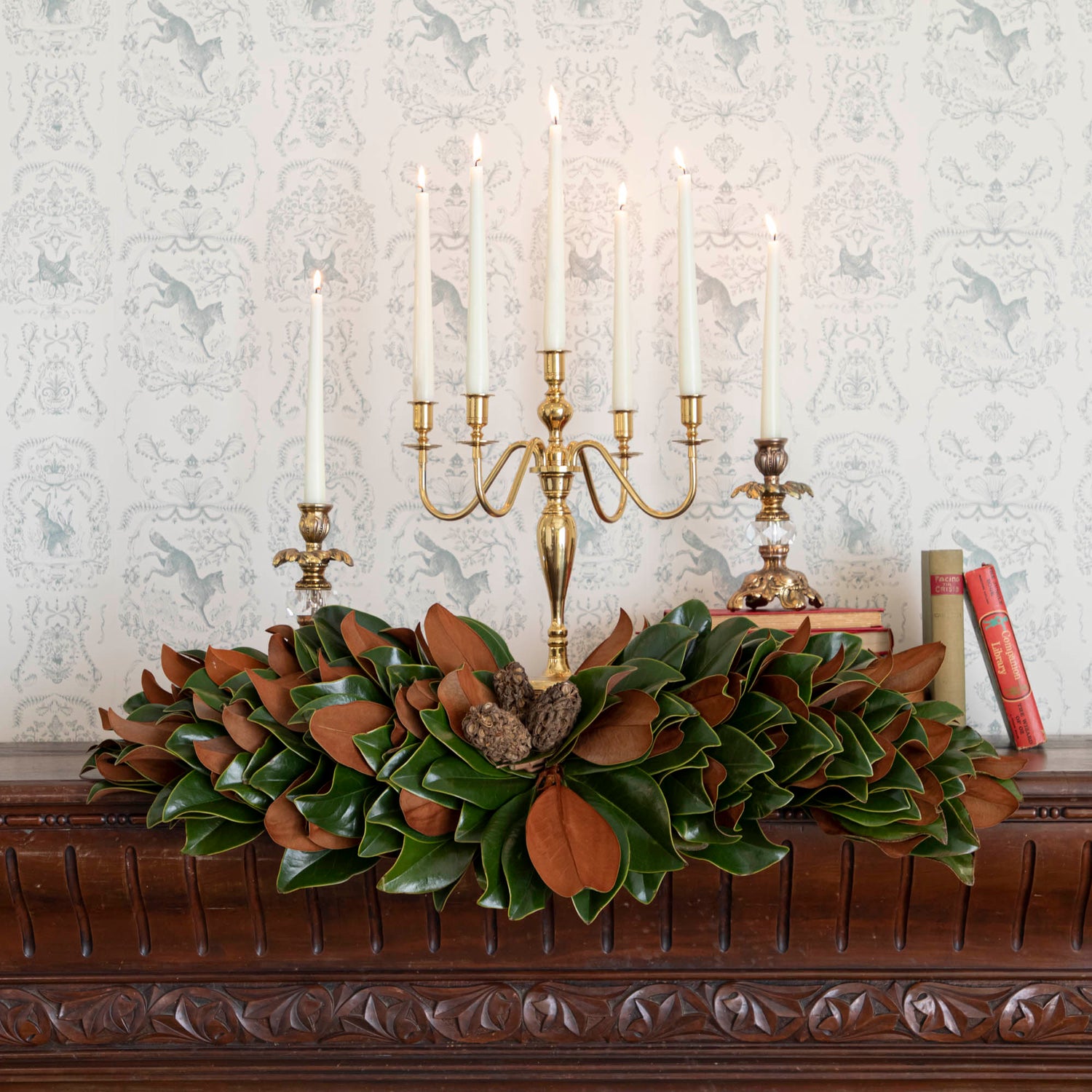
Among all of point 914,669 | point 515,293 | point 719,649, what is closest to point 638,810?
point 719,649

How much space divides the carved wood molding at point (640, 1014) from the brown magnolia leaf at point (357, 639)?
0.30 meters

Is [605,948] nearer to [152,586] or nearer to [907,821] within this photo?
[907,821]

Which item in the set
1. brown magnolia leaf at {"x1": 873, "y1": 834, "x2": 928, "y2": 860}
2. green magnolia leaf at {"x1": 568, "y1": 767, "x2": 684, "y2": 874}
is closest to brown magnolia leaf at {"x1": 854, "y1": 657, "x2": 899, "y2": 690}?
brown magnolia leaf at {"x1": 873, "y1": 834, "x2": 928, "y2": 860}

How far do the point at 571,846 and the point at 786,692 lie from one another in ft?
0.66

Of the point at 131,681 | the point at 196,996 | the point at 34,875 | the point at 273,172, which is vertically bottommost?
the point at 196,996

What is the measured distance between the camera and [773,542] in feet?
2.90

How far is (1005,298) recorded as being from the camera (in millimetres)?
1029

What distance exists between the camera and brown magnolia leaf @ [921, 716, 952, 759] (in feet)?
2.24

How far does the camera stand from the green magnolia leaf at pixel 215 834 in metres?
0.67

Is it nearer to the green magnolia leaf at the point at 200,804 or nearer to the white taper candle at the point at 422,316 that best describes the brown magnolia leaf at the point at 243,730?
the green magnolia leaf at the point at 200,804

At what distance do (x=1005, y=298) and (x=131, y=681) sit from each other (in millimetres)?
1098

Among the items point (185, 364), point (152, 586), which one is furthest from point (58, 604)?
point (185, 364)

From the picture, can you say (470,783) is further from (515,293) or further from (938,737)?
(515,293)

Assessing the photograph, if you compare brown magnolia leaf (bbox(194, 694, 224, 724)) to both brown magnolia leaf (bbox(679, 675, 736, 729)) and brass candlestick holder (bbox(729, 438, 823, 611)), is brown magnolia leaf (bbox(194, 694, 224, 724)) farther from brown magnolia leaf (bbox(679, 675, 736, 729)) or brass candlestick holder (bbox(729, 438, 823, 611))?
brass candlestick holder (bbox(729, 438, 823, 611))
